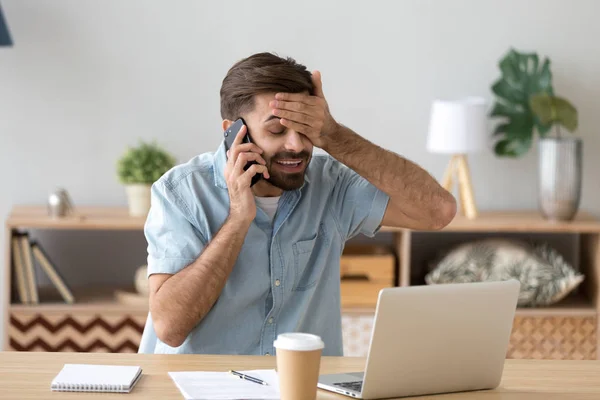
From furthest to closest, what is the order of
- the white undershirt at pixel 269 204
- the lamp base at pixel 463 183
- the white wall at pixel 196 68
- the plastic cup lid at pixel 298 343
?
the white wall at pixel 196 68 < the lamp base at pixel 463 183 < the white undershirt at pixel 269 204 < the plastic cup lid at pixel 298 343

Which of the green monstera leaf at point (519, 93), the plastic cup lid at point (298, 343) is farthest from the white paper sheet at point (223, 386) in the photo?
the green monstera leaf at point (519, 93)

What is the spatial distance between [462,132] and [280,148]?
1495 millimetres

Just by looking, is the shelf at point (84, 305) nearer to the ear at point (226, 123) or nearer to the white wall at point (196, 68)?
the white wall at point (196, 68)

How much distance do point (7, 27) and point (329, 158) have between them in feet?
5.61

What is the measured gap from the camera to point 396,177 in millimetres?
2205

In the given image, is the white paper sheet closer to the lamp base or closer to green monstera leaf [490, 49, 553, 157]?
the lamp base

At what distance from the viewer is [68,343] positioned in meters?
3.37

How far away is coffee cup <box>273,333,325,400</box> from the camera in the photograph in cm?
136

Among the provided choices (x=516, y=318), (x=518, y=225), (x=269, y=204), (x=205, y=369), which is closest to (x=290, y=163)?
(x=269, y=204)

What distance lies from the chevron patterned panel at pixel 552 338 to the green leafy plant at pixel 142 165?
55.8 inches

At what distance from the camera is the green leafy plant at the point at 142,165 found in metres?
3.39

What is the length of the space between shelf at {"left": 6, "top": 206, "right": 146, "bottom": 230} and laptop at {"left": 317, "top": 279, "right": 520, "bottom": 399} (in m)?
1.85

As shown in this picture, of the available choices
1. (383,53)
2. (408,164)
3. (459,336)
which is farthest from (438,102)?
(459,336)

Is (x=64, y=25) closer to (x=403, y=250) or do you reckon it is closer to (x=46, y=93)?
(x=46, y=93)
